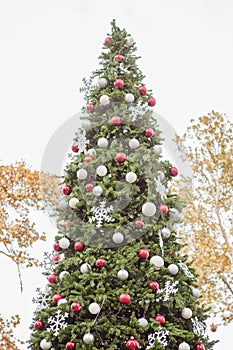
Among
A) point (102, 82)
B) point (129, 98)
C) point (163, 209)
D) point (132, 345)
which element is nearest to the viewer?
point (132, 345)

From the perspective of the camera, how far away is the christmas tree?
8.88 ft

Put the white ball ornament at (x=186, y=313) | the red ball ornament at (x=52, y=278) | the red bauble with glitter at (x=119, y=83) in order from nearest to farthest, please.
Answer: the white ball ornament at (x=186, y=313)
the red ball ornament at (x=52, y=278)
the red bauble with glitter at (x=119, y=83)

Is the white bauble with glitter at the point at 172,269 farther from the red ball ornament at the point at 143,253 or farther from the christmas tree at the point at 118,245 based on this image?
the red ball ornament at the point at 143,253

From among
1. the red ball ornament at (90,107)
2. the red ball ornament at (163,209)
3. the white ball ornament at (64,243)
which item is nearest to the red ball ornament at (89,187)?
the white ball ornament at (64,243)

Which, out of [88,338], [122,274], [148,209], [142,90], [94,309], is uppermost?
[142,90]

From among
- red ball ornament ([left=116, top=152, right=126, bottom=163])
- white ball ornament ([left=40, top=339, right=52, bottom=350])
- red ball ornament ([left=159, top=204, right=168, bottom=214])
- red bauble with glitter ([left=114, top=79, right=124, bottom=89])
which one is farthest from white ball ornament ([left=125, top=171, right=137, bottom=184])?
white ball ornament ([left=40, top=339, right=52, bottom=350])

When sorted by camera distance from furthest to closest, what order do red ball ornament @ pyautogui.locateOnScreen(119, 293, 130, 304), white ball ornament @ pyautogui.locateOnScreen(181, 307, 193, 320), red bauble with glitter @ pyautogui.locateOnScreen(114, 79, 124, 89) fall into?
red bauble with glitter @ pyautogui.locateOnScreen(114, 79, 124, 89), white ball ornament @ pyautogui.locateOnScreen(181, 307, 193, 320), red ball ornament @ pyautogui.locateOnScreen(119, 293, 130, 304)

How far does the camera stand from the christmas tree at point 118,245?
2.71m

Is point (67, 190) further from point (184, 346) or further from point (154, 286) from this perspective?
point (184, 346)

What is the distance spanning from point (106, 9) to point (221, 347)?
4529mm

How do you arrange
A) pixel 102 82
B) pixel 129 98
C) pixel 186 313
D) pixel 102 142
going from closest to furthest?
1. pixel 186 313
2. pixel 102 142
3. pixel 129 98
4. pixel 102 82

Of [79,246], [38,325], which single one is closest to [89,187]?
[79,246]

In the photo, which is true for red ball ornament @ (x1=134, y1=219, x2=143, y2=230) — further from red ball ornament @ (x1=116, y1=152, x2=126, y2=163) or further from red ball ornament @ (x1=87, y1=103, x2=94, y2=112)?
red ball ornament @ (x1=87, y1=103, x2=94, y2=112)

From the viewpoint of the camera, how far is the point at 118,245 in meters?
2.92
